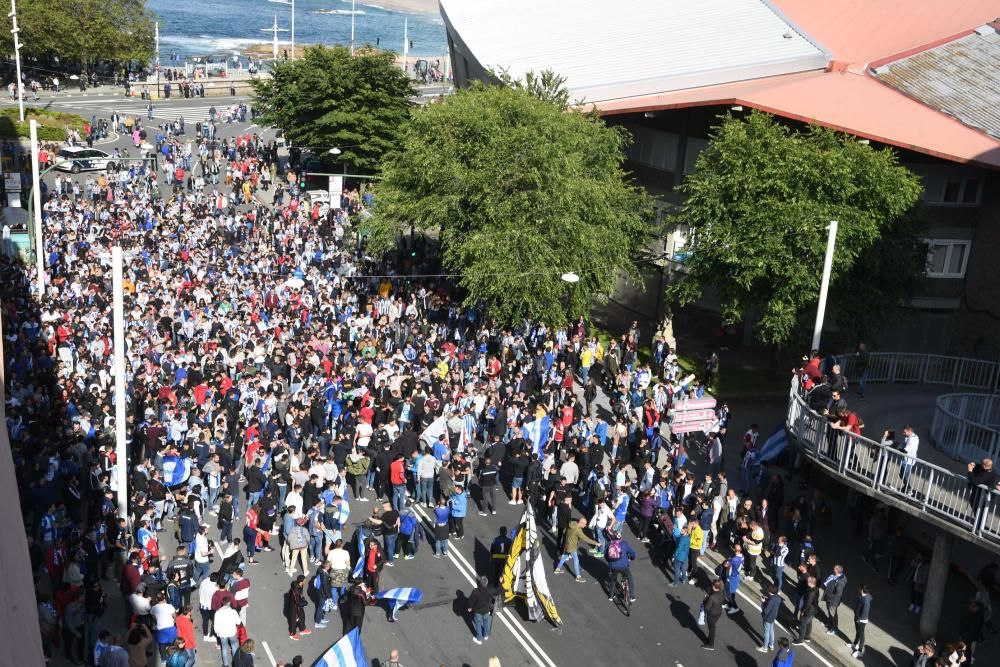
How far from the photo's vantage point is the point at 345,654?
14609mm

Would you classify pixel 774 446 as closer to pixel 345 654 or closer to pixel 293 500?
pixel 293 500

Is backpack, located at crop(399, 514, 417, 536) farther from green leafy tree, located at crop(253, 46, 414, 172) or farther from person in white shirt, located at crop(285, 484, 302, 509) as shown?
green leafy tree, located at crop(253, 46, 414, 172)

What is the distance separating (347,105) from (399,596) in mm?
43398

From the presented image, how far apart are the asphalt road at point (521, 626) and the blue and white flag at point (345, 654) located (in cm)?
312

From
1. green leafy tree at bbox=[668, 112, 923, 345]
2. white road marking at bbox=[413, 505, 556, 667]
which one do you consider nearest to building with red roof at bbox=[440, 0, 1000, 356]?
green leafy tree at bbox=[668, 112, 923, 345]

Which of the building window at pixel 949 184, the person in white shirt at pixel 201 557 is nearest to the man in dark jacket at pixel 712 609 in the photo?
the person in white shirt at pixel 201 557

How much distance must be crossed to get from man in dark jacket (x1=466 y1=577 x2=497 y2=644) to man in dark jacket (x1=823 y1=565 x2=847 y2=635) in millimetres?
5984

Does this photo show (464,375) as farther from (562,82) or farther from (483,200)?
(562,82)

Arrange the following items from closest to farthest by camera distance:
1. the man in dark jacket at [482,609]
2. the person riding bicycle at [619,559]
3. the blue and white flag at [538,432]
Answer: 1. the man in dark jacket at [482,609]
2. the person riding bicycle at [619,559]
3. the blue and white flag at [538,432]

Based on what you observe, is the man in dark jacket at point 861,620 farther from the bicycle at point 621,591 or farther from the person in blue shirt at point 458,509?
the person in blue shirt at point 458,509

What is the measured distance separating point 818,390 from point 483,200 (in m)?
13.4

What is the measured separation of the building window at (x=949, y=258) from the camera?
119 feet

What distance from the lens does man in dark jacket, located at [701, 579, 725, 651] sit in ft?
61.1

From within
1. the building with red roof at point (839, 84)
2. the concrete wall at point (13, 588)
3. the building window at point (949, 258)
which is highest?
the building with red roof at point (839, 84)
